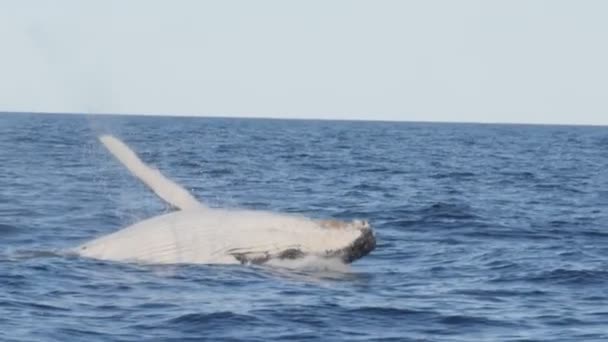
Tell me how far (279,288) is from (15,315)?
10.3ft

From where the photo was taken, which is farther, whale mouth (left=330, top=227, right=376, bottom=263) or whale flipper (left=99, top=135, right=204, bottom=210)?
whale flipper (left=99, top=135, right=204, bottom=210)

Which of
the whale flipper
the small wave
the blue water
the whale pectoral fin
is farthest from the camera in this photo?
the whale flipper

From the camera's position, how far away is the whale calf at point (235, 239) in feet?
50.3

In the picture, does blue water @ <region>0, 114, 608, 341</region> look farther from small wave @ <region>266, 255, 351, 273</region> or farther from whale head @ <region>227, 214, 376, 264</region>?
whale head @ <region>227, 214, 376, 264</region>

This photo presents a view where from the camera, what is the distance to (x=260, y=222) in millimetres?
15406

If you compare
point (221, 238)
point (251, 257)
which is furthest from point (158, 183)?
point (251, 257)

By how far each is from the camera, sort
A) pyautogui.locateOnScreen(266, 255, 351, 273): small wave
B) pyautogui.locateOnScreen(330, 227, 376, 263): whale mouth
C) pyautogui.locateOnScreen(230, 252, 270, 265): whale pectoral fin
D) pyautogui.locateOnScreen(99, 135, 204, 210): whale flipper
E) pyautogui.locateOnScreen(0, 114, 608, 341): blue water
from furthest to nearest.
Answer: pyautogui.locateOnScreen(99, 135, 204, 210): whale flipper, pyautogui.locateOnScreen(230, 252, 270, 265): whale pectoral fin, pyautogui.locateOnScreen(266, 255, 351, 273): small wave, pyautogui.locateOnScreen(330, 227, 376, 263): whale mouth, pyautogui.locateOnScreen(0, 114, 608, 341): blue water

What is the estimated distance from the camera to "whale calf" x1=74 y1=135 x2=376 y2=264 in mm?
15328

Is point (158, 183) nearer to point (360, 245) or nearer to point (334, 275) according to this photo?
point (334, 275)

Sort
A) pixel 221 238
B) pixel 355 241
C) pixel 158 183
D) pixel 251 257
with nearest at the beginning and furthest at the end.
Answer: pixel 355 241
pixel 221 238
pixel 251 257
pixel 158 183

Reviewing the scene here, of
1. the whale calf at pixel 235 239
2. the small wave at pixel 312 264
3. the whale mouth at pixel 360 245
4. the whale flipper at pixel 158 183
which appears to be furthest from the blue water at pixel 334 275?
the whale flipper at pixel 158 183

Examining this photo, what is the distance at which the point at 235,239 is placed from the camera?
50.7 feet

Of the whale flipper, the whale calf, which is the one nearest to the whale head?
the whale calf

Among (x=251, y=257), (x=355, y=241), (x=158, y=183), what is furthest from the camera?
(x=158, y=183)
